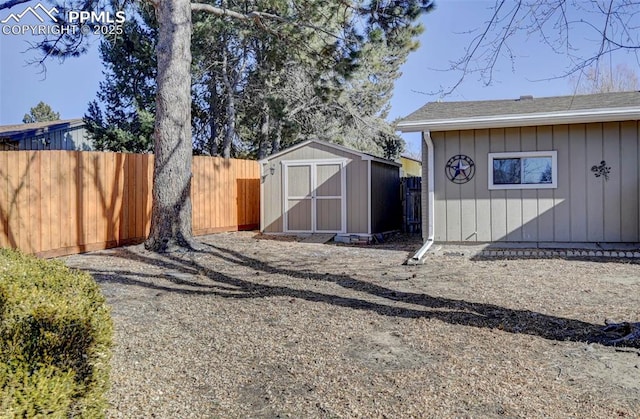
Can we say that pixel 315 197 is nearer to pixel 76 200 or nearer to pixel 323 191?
pixel 323 191

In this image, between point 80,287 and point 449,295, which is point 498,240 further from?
point 80,287

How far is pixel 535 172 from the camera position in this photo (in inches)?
325

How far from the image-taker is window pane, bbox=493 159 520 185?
27.3ft

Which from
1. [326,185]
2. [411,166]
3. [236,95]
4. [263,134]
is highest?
[236,95]

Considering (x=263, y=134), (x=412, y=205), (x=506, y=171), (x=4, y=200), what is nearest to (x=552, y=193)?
(x=506, y=171)

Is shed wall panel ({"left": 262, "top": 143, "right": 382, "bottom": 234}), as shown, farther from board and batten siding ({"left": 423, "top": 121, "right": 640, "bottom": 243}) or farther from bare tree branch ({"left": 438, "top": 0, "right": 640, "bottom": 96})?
bare tree branch ({"left": 438, "top": 0, "right": 640, "bottom": 96})

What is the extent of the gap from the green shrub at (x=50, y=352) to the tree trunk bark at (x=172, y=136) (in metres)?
5.76

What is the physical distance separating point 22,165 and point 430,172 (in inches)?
255

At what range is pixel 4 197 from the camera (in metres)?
6.54

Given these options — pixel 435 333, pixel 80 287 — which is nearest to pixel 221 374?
pixel 80 287

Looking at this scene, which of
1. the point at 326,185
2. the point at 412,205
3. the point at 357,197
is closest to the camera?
the point at 357,197

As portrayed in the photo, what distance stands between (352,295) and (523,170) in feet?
15.9

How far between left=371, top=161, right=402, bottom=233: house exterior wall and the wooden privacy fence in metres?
3.93

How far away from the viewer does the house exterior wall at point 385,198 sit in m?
11.1
